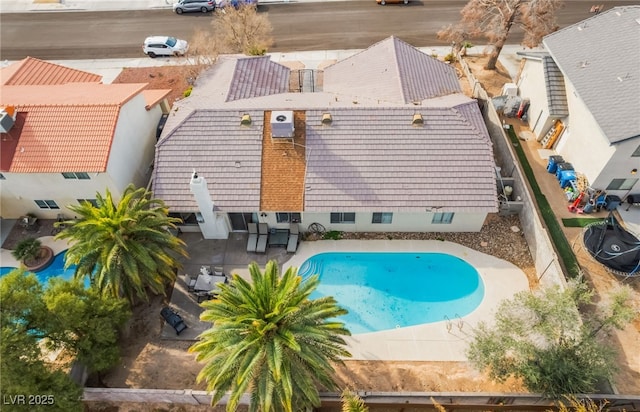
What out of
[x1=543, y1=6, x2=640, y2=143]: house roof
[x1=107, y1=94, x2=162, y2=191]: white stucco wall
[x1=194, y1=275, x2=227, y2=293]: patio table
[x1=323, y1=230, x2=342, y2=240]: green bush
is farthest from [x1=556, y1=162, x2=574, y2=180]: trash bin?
[x1=107, y1=94, x2=162, y2=191]: white stucco wall

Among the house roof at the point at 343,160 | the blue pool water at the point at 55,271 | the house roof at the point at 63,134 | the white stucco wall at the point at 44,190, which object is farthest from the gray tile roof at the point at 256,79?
the blue pool water at the point at 55,271

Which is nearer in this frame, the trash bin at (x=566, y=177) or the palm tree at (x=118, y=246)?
the palm tree at (x=118, y=246)

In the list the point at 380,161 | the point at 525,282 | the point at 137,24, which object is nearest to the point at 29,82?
the point at 137,24

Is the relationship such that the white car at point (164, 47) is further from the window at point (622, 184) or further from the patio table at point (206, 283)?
the window at point (622, 184)

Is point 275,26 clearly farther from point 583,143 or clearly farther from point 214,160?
point 583,143

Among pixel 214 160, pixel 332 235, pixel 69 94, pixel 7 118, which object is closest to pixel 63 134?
pixel 7 118

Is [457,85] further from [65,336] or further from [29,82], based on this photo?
[29,82]
